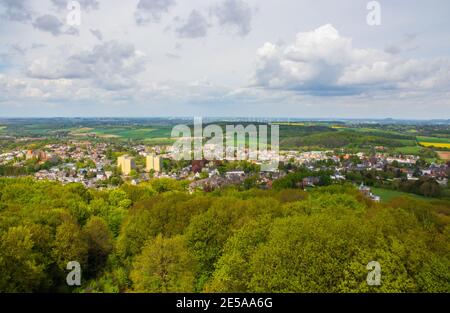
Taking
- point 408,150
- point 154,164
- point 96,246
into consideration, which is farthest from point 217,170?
point 408,150

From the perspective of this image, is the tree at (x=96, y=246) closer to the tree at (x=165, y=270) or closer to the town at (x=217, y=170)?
the tree at (x=165, y=270)

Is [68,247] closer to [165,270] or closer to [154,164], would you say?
[165,270]

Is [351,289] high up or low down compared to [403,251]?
down

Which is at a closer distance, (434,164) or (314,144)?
(434,164)
